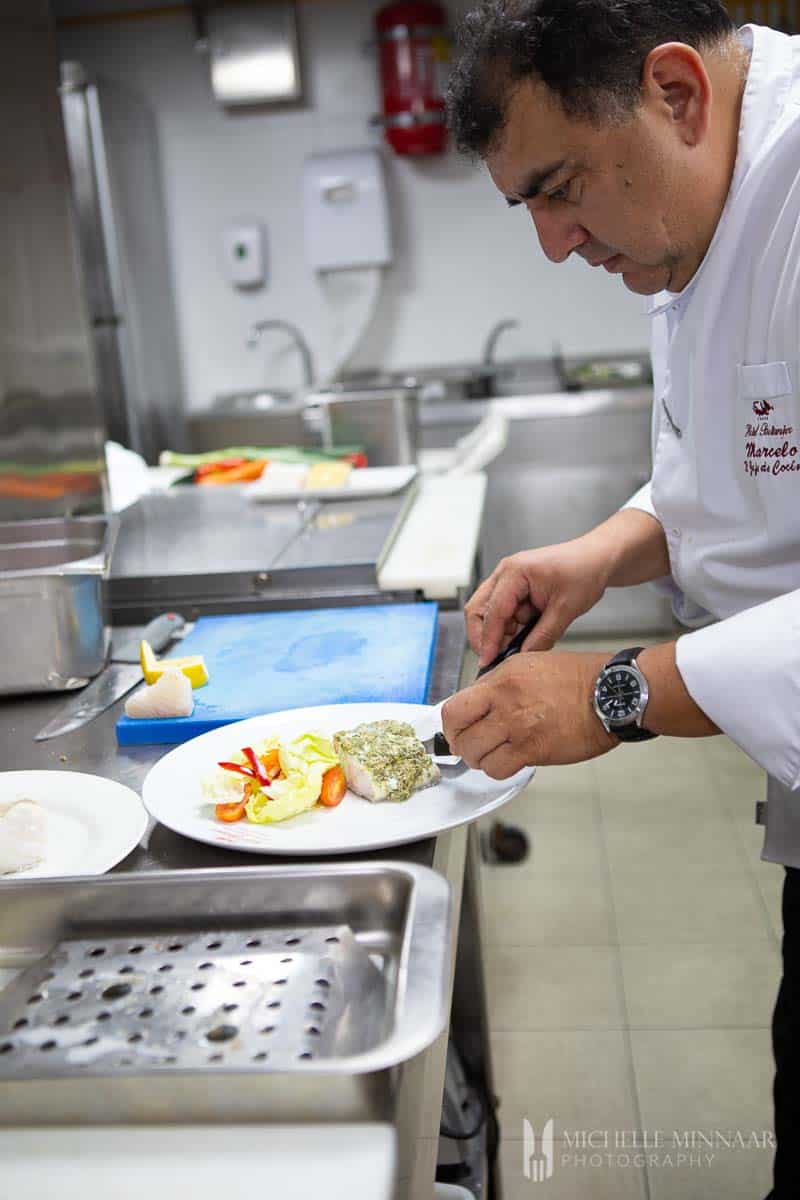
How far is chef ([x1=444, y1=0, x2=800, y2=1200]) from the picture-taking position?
3.44 feet

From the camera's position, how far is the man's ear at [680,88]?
1052 millimetres

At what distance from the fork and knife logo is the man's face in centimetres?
148

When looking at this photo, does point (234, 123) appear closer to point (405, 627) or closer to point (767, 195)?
point (405, 627)

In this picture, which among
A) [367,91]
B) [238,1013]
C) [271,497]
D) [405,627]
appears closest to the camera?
[238,1013]

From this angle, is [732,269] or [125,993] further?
[732,269]

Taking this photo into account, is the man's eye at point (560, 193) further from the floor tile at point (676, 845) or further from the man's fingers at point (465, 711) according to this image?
the floor tile at point (676, 845)

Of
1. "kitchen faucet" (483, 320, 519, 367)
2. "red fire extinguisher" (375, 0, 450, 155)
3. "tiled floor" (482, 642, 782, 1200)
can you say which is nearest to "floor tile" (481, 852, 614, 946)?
"tiled floor" (482, 642, 782, 1200)

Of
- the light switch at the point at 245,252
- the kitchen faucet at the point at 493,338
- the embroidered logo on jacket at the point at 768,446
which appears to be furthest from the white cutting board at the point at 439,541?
the light switch at the point at 245,252

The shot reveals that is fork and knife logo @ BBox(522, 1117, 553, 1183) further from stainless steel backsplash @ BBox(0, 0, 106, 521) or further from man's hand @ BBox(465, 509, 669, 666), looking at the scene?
stainless steel backsplash @ BBox(0, 0, 106, 521)

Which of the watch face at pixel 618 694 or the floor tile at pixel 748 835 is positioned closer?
the watch face at pixel 618 694

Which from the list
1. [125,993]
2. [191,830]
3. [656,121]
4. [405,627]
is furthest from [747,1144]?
[656,121]

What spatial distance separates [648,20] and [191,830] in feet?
2.75

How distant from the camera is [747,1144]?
1.94 meters

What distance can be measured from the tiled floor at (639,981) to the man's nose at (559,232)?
58.9 inches
